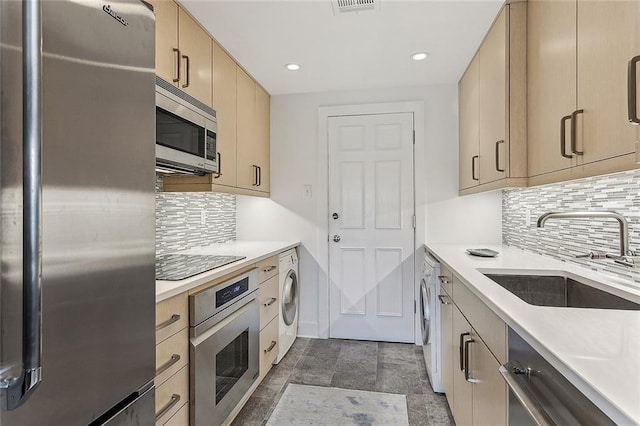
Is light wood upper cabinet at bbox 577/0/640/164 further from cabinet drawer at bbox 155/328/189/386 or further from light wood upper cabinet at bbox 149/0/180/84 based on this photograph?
light wood upper cabinet at bbox 149/0/180/84

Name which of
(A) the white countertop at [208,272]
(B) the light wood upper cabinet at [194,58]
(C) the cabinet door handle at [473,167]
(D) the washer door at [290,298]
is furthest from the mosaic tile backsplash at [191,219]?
(C) the cabinet door handle at [473,167]

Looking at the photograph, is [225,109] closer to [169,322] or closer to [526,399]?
[169,322]

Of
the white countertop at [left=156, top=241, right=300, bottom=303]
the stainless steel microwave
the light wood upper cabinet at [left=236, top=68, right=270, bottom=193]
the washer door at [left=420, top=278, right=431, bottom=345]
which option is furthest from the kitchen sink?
the light wood upper cabinet at [left=236, top=68, right=270, bottom=193]

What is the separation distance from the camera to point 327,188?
10.8 feet

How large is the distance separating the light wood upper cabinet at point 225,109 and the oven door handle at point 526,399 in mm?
1889

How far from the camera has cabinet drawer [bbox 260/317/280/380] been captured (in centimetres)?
236

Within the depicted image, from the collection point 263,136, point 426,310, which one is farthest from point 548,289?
point 263,136

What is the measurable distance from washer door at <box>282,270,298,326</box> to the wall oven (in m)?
0.60

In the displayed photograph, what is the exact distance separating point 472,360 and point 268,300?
1424 millimetres

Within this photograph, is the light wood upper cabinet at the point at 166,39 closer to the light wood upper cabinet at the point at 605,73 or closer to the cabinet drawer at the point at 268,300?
the cabinet drawer at the point at 268,300

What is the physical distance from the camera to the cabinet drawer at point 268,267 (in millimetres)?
2362

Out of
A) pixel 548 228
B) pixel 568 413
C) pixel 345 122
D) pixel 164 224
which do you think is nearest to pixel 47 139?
pixel 568 413

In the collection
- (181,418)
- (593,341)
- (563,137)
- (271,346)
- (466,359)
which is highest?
(563,137)

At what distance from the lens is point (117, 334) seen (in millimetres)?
983
